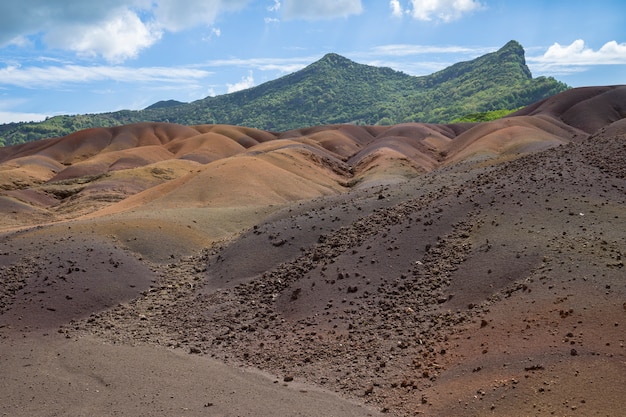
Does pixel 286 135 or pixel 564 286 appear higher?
pixel 286 135

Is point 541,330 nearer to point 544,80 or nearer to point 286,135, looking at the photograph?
point 286,135

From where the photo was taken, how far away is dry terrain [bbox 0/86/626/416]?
973cm

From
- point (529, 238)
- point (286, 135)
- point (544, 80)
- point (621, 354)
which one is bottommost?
point (621, 354)

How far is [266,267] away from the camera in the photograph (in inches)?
674

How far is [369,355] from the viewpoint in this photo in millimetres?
11406

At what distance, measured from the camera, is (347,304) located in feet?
44.4

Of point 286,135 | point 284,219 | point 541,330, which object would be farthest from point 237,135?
point 541,330

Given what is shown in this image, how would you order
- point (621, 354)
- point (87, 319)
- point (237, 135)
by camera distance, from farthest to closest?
point (237, 135), point (87, 319), point (621, 354)

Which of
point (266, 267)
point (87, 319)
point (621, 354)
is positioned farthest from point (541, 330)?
point (87, 319)

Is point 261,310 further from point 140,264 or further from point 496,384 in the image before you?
point 496,384

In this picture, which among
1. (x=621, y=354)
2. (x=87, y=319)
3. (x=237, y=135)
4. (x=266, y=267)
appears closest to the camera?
(x=621, y=354)

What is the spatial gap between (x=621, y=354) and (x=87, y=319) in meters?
12.6

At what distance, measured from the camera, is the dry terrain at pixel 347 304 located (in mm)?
9727

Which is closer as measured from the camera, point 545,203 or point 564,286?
point 564,286
